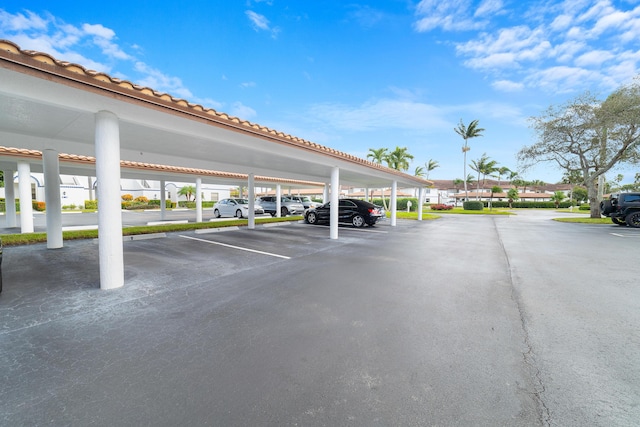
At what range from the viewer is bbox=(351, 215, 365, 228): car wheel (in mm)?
14625

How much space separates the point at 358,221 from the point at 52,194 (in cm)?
1209

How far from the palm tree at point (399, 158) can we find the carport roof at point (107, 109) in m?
22.0

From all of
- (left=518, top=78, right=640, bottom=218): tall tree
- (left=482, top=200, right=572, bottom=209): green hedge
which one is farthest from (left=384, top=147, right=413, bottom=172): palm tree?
(left=482, top=200, right=572, bottom=209): green hedge

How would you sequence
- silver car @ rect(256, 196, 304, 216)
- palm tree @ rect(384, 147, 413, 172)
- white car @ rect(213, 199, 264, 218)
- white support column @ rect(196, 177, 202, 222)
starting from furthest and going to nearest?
palm tree @ rect(384, 147, 413, 172), silver car @ rect(256, 196, 304, 216), white car @ rect(213, 199, 264, 218), white support column @ rect(196, 177, 202, 222)

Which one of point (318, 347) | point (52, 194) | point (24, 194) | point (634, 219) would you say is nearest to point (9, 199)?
point (24, 194)

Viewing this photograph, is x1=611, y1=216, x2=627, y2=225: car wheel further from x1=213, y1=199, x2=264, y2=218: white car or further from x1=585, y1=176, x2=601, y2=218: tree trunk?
x1=213, y1=199, x2=264, y2=218: white car

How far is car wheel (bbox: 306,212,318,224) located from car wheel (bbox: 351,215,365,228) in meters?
2.31

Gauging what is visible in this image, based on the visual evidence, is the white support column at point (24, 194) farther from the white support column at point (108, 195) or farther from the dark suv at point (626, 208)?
the dark suv at point (626, 208)

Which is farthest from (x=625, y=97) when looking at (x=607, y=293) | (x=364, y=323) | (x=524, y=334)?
(x=364, y=323)

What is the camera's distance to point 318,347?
9.24ft

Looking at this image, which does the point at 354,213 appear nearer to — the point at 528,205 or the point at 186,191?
the point at 186,191

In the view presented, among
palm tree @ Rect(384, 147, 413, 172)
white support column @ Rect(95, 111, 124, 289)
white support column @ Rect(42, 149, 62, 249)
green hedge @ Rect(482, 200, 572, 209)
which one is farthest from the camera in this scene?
green hedge @ Rect(482, 200, 572, 209)

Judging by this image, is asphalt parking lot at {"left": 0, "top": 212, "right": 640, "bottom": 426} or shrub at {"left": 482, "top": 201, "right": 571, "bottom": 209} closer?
asphalt parking lot at {"left": 0, "top": 212, "right": 640, "bottom": 426}

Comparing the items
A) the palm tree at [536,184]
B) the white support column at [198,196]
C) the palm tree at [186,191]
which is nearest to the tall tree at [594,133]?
the white support column at [198,196]
